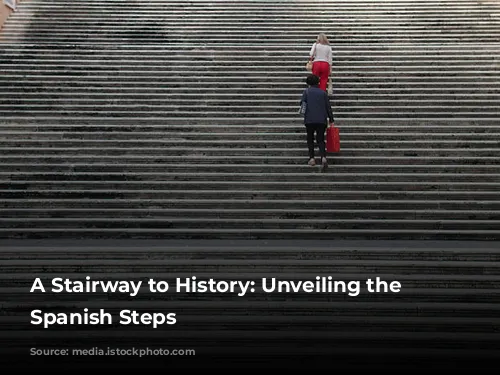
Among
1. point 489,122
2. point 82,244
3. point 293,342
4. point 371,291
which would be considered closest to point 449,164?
point 489,122

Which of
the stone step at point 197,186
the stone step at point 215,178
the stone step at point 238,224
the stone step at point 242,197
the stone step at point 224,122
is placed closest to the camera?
the stone step at point 238,224

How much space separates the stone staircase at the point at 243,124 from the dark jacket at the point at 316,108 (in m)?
0.65

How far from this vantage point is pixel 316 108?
8.65 m

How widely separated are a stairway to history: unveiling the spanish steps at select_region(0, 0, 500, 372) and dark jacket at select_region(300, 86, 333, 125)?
0.65 metres

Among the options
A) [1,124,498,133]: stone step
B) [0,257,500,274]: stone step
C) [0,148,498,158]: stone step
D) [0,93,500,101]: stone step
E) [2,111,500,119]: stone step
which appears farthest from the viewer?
[0,93,500,101]: stone step

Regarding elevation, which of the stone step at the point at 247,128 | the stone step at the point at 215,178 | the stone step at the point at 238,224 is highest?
the stone step at the point at 247,128

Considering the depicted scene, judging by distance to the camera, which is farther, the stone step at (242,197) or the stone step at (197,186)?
the stone step at (197,186)

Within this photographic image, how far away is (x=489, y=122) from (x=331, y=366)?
5.65 meters

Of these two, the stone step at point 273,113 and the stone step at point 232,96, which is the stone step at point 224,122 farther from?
the stone step at point 232,96

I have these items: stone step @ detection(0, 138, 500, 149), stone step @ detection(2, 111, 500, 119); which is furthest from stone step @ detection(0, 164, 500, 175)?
stone step @ detection(2, 111, 500, 119)

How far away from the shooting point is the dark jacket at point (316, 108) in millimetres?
8625

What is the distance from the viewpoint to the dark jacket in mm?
8625

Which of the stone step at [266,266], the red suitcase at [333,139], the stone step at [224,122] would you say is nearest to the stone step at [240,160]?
the red suitcase at [333,139]

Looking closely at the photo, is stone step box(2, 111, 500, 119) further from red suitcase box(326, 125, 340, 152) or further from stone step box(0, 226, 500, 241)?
stone step box(0, 226, 500, 241)
